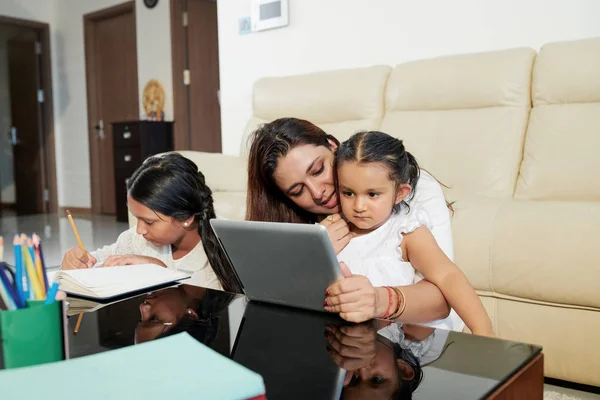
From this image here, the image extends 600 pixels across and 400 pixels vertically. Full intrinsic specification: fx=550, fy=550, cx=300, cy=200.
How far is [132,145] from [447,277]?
15.4 feet

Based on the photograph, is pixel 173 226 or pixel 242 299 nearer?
pixel 242 299

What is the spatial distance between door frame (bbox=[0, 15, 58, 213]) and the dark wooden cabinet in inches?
63.7

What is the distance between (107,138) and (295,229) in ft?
19.0

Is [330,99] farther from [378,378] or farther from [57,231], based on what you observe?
[57,231]

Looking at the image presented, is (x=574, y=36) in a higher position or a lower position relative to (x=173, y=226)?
higher

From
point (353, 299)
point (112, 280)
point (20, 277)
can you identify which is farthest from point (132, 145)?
point (20, 277)

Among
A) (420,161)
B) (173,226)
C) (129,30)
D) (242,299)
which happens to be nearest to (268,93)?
(420,161)

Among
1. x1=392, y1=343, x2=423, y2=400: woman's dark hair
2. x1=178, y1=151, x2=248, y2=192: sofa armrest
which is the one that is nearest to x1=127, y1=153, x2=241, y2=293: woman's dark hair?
x1=392, y1=343, x2=423, y2=400: woman's dark hair

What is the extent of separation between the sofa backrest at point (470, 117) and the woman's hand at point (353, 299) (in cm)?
124

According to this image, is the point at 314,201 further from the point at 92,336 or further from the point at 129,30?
the point at 129,30

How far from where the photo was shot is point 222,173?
2.35 meters

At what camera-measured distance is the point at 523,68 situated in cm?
199

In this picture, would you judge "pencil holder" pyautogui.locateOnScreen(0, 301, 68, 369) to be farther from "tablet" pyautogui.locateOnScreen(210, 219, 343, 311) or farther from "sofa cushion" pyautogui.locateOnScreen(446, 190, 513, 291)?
"sofa cushion" pyautogui.locateOnScreen(446, 190, 513, 291)

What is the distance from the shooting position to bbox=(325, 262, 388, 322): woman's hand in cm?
73
